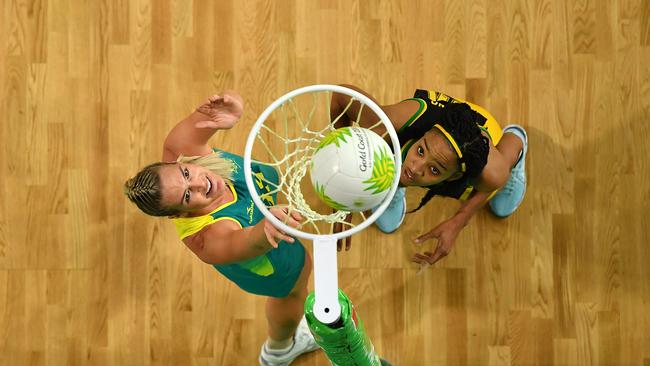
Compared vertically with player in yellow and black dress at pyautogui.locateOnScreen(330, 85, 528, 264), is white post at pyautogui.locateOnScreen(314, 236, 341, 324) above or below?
below

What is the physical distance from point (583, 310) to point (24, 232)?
196cm

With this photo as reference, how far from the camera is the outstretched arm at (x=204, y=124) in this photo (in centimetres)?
171

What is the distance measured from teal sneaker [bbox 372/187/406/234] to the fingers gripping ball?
79cm

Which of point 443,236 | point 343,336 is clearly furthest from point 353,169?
point 443,236

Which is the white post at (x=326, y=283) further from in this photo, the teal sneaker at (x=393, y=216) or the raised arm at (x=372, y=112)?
the teal sneaker at (x=393, y=216)

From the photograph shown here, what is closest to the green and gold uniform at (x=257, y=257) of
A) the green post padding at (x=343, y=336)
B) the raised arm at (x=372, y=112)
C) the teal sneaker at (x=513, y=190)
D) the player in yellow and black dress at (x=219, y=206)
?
the player in yellow and black dress at (x=219, y=206)

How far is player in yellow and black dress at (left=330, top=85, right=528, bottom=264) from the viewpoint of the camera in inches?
68.2

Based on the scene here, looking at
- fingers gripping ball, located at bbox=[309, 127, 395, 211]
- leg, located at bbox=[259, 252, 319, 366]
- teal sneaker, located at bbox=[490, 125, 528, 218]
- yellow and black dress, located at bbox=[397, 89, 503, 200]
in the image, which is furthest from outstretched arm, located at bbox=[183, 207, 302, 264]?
teal sneaker, located at bbox=[490, 125, 528, 218]

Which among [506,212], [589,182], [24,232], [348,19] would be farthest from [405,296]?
[24,232]

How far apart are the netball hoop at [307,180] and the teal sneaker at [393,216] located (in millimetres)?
197

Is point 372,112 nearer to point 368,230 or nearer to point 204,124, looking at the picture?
point 204,124

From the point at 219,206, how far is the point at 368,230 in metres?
0.74

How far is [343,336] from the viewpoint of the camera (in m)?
1.23

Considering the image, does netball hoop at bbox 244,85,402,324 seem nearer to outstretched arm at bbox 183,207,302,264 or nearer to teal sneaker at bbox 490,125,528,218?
outstretched arm at bbox 183,207,302,264
